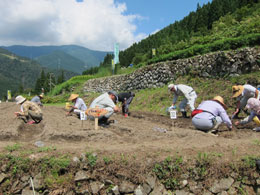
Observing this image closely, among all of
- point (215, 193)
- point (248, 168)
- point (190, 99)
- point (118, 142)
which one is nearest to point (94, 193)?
point (118, 142)

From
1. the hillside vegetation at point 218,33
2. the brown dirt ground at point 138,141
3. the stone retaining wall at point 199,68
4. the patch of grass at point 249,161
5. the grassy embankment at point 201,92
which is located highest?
the hillside vegetation at point 218,33

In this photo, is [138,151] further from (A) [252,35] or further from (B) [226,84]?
(A) [252,35]

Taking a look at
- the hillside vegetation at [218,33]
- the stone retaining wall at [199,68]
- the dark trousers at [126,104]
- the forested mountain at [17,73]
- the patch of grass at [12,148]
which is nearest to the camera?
the patch of grass at [12,148]

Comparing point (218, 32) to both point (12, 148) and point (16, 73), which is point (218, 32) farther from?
point (16, 73)

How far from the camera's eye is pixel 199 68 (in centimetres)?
1168

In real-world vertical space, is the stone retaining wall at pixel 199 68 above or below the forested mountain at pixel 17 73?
below

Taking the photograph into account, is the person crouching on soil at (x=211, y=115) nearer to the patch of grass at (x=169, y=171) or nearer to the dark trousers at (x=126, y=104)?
the patch of grass at (x=169, y=171)

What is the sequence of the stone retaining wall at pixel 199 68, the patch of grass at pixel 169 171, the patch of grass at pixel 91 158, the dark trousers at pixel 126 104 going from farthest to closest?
the dark trousers at pixel 126 104 < the stone retaining wall at pixel 199 68 < the patch of grass at pixel 91 158 < the patch of grass at pixel 169 171

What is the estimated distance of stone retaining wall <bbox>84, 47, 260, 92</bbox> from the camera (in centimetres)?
939

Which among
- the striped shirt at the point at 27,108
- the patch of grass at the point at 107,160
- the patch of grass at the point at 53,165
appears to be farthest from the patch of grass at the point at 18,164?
the striped shirt at the point at 27,108

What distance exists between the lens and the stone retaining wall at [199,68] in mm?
9391

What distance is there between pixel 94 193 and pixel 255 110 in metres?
4.25

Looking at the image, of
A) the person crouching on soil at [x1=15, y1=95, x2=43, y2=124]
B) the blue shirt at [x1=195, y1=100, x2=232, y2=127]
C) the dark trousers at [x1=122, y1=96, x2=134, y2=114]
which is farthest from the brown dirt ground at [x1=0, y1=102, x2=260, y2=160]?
the dark trousers at [x1=122, y1=96, x2=134, y2=114]

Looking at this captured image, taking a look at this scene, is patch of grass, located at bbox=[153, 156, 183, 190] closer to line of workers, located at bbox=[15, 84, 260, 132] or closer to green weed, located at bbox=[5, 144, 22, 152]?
line of workers, located at bbox=[15, 84, 260, 132]
